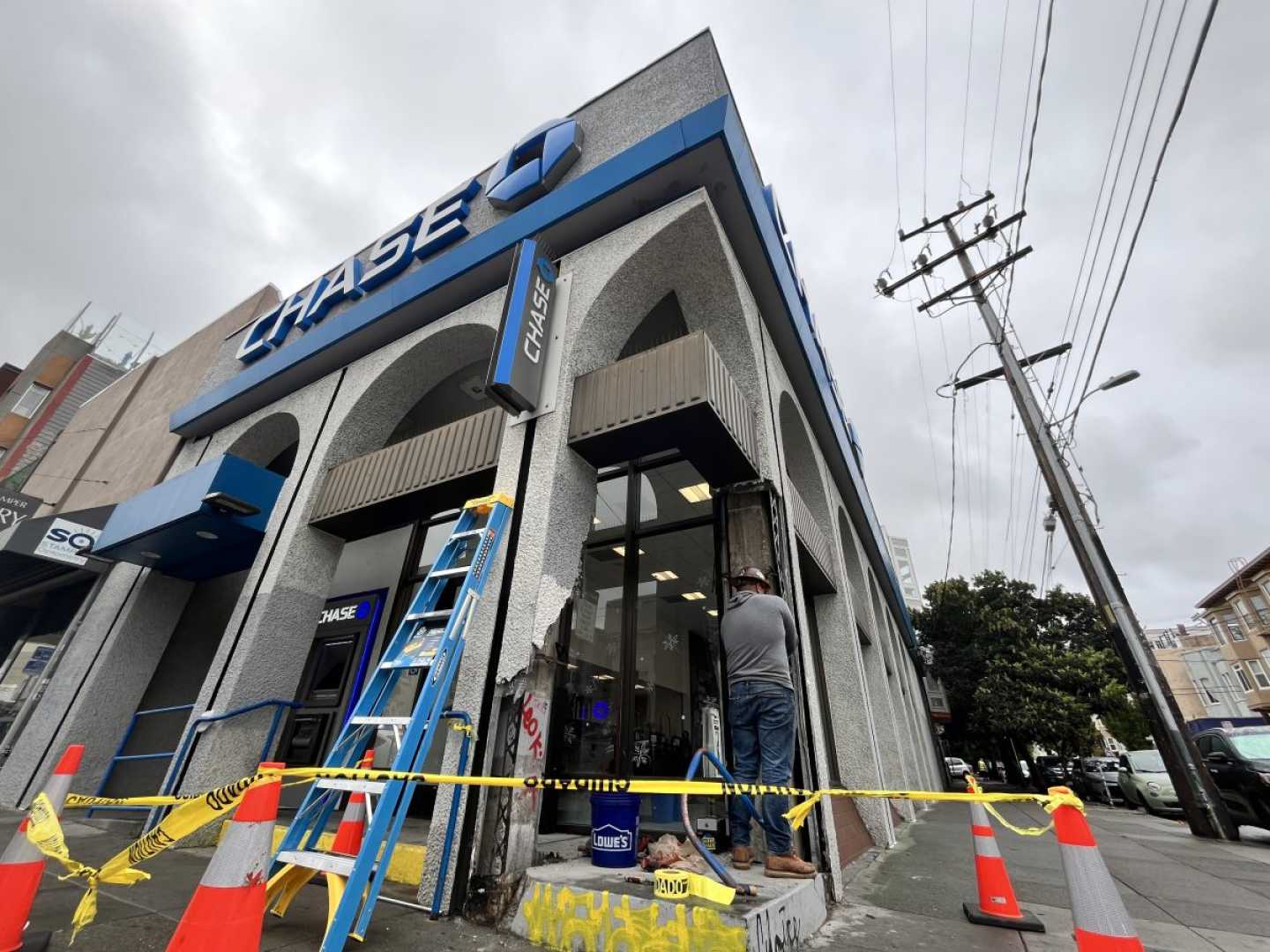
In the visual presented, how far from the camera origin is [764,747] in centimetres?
346

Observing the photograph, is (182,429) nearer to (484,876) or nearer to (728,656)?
(484,876)

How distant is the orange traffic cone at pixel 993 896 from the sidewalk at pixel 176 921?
2.78 metres

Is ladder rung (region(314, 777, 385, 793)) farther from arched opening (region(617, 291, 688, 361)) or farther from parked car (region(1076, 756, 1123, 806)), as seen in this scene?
parked car (region(1076, 756, 1123, 806))

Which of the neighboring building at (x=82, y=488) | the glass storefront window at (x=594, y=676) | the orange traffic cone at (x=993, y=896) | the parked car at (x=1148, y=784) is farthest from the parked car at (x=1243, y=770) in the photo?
the neighboring building at (x=82, y=488)

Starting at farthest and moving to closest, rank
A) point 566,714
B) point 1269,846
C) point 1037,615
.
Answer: point 1037,615
point 1269,846
point 566,714

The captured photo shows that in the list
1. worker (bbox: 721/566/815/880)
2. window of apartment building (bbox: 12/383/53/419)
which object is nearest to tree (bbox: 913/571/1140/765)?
worker (bbox: 721/566/815/880)

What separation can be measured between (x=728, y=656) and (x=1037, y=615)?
28.4 metres

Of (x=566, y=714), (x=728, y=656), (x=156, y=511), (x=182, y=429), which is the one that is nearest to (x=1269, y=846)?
(x=728, y=656)

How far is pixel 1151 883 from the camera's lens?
14.5ft

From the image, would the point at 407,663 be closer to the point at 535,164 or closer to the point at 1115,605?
the point at 535,164

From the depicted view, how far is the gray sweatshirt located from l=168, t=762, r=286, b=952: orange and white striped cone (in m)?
2.75

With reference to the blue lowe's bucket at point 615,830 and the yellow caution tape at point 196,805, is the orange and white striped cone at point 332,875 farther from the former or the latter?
the blue lowe's bucket at point 615,830

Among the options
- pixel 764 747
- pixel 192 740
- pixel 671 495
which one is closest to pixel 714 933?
pixel 764 747

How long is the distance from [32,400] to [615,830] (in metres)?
35.3
